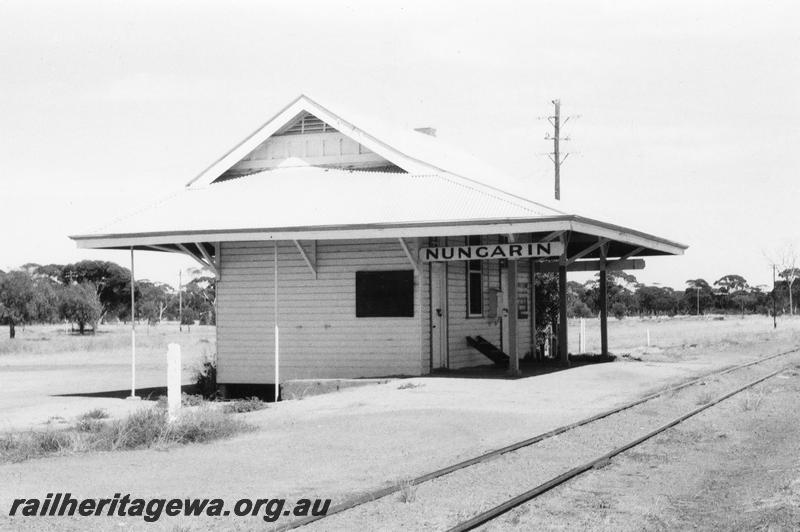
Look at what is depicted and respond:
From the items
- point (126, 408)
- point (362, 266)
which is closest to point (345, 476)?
point (126, 408)

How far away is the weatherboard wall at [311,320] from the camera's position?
64.8 feet

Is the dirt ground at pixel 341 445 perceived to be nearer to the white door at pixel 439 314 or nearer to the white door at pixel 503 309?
the white door at pixel 439 314

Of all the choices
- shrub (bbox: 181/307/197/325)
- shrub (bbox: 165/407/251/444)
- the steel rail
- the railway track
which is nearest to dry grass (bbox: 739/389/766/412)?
the railway track

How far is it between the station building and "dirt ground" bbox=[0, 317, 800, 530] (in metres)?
1.97

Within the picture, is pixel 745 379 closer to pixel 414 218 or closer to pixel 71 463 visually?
pixel 414 218

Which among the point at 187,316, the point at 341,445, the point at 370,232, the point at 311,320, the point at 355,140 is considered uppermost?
the point at 355,140

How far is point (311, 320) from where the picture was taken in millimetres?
20328

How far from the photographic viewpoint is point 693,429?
41.3 feet

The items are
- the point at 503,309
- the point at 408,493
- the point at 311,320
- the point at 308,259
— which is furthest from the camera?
the point at 503,309

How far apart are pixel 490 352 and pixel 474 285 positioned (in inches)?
67.7

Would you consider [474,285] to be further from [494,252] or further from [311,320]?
[311,320]

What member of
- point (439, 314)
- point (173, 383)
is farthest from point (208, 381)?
point (173, 383)

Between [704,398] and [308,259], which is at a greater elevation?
[308,259]

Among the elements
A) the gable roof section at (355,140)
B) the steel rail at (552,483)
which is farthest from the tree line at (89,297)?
the steel rail at (552,483)
